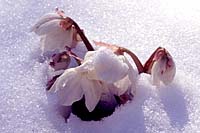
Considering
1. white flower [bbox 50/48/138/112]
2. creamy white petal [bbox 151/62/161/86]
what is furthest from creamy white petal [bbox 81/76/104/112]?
creamy white petal [bbox 151/62/161/86]

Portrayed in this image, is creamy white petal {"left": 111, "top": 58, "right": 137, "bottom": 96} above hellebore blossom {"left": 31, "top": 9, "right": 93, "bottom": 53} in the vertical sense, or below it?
below

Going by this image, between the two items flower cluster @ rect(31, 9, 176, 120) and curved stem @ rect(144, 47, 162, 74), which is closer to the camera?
flower cluster @ rect(31, 9, 176, 120)

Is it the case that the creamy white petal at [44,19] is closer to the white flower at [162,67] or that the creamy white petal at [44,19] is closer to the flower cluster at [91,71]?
the flower cluster at [91,71]

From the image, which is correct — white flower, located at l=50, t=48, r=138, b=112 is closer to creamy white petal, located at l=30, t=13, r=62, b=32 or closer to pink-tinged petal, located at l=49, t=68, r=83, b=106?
pink-tinged petal, located at l=49, t=68, r=83, b=106

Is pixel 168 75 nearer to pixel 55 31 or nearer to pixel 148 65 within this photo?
pixel 148 65

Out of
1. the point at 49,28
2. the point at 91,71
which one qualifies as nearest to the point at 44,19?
the point at 49,28

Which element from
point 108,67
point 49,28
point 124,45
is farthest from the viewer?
point 124,45
